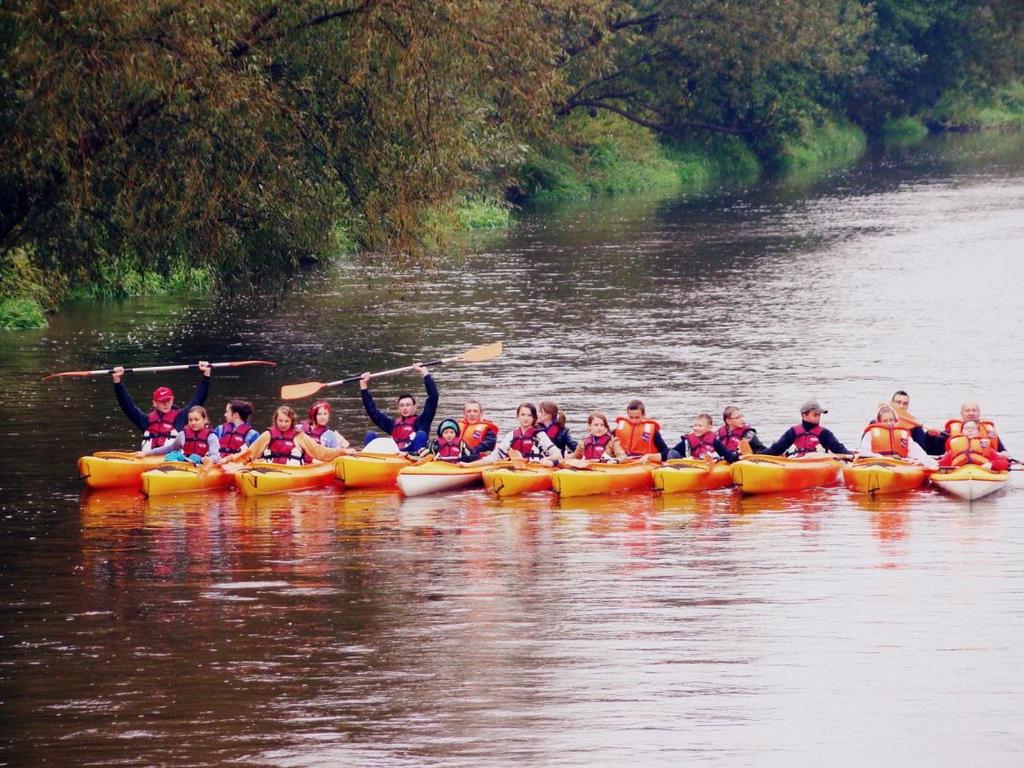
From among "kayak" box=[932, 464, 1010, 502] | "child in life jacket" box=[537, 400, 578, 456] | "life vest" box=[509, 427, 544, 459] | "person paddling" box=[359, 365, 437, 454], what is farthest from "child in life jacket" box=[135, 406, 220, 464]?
"kayak" box=[932, 464, 1010, 502]

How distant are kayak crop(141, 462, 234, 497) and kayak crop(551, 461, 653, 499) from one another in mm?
3256

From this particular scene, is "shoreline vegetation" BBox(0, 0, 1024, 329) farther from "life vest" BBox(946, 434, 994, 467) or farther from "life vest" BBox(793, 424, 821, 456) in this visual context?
"life vest" BBox(946, 434, 994, 467)

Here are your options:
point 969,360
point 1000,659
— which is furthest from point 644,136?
point 1000,659

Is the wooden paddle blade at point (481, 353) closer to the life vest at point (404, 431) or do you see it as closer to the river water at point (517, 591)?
the river water at point (517, 591)

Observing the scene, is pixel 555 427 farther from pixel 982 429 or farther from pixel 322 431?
pixel 982 429

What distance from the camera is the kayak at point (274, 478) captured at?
55.9ft

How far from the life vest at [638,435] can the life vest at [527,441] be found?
0.84 m

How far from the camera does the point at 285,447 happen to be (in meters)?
17.5

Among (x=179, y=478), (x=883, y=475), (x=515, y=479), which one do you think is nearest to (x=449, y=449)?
(x=515, y=479)

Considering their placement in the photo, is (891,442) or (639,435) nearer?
(891,442)

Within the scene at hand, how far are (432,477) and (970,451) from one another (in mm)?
5177

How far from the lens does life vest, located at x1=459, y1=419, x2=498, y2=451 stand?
1770cm

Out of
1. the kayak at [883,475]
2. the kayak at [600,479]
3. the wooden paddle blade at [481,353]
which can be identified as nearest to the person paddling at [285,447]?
the kayak at [600,479]

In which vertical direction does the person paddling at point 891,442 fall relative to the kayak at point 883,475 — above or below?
above
